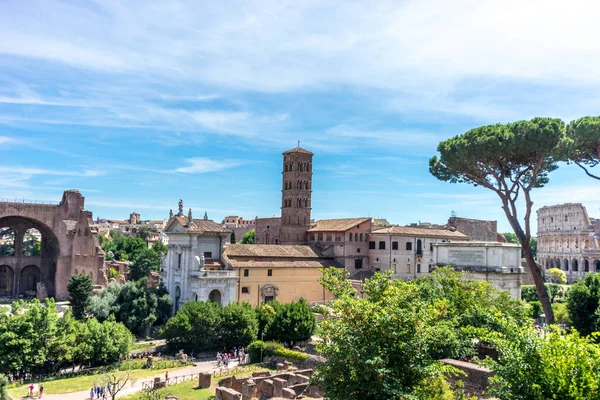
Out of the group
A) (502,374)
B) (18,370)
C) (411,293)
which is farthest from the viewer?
(18,370)

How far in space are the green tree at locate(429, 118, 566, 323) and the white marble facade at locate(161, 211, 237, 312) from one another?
69.0 ft

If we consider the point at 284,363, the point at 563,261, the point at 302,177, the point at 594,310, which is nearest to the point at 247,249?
the point at 302,177

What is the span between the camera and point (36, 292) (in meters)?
61.5

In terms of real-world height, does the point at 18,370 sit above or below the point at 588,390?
below

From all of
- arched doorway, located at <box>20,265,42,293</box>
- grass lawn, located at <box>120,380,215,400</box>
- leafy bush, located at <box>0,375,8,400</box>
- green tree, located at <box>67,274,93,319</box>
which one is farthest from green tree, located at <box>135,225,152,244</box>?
leafy bush, located at <box>0,375,8,400</box>

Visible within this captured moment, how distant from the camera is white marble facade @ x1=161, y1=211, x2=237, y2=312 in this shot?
4288 cm

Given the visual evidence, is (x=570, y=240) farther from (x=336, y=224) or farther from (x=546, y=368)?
(x=546, y=368)

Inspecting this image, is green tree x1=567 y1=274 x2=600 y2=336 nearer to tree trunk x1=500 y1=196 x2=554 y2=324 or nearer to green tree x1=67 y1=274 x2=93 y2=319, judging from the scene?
tree trunk x1=500 y1=196 x2=554 y2=324

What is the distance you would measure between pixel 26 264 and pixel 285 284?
35.8 m

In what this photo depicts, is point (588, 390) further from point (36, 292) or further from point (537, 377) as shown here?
point (36, 292)

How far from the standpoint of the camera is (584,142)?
28.8m

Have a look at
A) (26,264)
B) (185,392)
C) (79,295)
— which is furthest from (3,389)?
(26,264)

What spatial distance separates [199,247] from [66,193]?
957 inches

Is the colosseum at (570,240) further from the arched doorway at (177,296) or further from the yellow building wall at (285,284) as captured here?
the arched doorway at (177,296)
